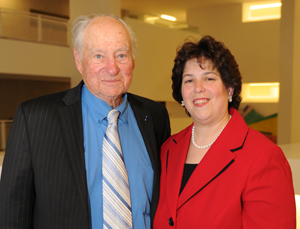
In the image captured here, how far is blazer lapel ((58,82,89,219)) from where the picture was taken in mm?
1672

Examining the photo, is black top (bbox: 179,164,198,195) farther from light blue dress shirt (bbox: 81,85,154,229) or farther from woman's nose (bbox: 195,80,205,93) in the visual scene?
woman's nose (bbox: 195,80,205,93)

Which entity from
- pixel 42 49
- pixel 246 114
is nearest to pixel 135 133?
pixel 42 49

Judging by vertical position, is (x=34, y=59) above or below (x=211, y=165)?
above

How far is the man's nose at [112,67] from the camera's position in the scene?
1836mm

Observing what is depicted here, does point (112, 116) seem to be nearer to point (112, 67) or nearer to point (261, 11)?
point (112, 67)

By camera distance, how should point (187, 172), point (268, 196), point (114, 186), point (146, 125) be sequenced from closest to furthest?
point (268, 196) → point (114, 186) → point (187, 172) → point (146, 125)

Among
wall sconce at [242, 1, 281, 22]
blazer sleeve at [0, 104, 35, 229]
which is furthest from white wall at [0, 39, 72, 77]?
blazer sleeve at [0, 104, 35, 229]

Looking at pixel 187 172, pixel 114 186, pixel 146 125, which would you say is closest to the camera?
pixel 114 186

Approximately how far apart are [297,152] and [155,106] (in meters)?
1.31

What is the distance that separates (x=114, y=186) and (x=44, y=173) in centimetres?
36

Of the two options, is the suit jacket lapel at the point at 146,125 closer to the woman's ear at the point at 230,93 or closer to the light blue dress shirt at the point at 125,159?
the light blue dress shirt at the point at 125,159

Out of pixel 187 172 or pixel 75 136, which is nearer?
pixel 75 136

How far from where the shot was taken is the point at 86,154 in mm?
1782

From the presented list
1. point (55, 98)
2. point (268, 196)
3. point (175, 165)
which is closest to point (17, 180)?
point (55, 98)
